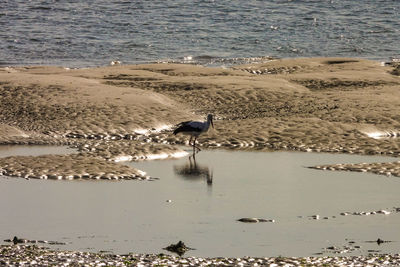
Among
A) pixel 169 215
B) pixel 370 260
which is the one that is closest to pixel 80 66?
pixel 169 215

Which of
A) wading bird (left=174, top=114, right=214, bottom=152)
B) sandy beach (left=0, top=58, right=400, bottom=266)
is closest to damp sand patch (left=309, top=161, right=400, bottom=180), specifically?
sandy beach (left=0, top=58, right=400, bottom=266)

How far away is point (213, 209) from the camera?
13359mm

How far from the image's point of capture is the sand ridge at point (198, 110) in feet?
61.3

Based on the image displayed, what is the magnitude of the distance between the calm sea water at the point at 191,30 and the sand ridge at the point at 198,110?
1115cm

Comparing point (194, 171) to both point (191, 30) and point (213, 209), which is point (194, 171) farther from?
point (191, 30)

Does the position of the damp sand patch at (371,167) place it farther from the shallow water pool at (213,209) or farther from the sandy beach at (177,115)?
the shallow water pool at (213,209)

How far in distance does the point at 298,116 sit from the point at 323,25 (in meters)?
25.8

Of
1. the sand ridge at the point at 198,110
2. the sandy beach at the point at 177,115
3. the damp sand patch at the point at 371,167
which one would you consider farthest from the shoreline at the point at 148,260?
the sand ridge at the point at 198,110

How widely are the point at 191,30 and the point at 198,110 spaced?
2263 centimetres

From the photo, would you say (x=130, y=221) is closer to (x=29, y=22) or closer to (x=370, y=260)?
(x=370, y=260)

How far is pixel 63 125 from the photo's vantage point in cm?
1970

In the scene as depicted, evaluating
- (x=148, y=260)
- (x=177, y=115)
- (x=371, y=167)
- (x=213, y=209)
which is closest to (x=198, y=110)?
(x=177, y=115)

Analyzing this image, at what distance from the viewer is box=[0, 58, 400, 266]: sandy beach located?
55.9 feet

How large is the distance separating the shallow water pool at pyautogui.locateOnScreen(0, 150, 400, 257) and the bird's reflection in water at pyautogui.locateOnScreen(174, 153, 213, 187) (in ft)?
0.06
